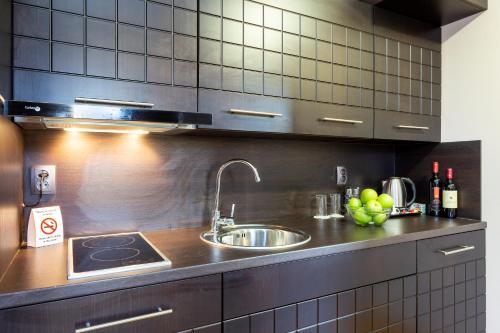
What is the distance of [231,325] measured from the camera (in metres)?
1.06

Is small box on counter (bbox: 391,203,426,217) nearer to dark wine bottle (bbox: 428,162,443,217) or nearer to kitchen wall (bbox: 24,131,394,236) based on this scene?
dark wine bottle (bbox: 428,162,443,217)

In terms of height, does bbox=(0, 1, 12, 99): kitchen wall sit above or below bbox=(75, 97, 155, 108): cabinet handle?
above

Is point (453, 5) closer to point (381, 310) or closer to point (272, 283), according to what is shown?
point (381, 310)

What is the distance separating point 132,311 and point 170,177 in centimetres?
75

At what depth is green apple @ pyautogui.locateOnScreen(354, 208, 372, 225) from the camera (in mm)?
1652

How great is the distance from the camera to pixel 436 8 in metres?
1.82

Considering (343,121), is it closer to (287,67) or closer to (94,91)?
(287,67)

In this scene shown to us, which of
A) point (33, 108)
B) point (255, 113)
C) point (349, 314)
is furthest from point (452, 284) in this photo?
point (33, 108)

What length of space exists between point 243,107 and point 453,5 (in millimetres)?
1348

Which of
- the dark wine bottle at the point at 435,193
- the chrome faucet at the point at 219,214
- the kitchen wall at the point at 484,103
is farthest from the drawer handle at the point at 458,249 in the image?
the chrome faucet at the point at 219,214

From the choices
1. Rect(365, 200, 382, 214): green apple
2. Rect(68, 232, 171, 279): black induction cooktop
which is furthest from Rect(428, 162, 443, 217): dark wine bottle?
Rect(68, 232, 171, 279): black induction cooktop

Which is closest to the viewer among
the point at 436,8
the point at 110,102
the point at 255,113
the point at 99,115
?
the point at 99,115

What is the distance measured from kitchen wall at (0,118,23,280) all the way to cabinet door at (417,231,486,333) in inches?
63.0

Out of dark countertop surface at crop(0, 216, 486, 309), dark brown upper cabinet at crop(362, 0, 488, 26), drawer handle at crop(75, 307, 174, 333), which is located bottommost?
drawer handle at crop(75, 307, 174, 333)
